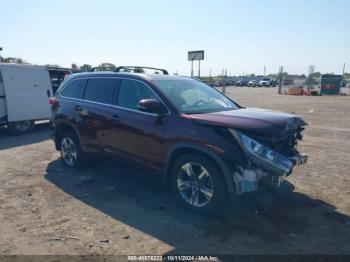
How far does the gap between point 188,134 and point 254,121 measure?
852 mm

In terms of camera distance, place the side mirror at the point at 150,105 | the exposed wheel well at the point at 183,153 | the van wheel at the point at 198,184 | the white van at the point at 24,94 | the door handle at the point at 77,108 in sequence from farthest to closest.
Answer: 1. the white van at the point at 24,94
2. the door handle at the point at 77,108
3. the side mirror at the point at 150,105
4. the van wheel at the point at 198,184
5. the exposed wheel well at the point at 183,153

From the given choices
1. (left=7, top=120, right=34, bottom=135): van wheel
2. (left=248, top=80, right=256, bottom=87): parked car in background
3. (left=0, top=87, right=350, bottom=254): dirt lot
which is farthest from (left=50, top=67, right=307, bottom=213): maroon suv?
(left=248, top=80, right=256, bottom=87): parked car in background

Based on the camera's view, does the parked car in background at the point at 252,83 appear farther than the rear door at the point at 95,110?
Yes

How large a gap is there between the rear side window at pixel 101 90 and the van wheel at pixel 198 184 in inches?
73.0

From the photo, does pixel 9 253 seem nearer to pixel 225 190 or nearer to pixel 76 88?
pixel 225 190

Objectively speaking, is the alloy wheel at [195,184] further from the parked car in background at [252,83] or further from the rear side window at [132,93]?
the parked car in background at [252,83]

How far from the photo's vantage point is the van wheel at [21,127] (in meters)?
10.5

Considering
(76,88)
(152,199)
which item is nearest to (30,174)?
(76,88)

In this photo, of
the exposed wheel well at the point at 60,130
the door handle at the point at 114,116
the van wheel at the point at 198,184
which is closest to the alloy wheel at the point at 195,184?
the van wheel at the point at 198,184

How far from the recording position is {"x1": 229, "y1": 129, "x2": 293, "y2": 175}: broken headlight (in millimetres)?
4000

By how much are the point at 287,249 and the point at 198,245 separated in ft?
3.19

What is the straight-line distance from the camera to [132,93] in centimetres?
536

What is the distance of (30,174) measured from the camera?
643 cm

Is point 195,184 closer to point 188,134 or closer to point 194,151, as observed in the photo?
point 194,151
